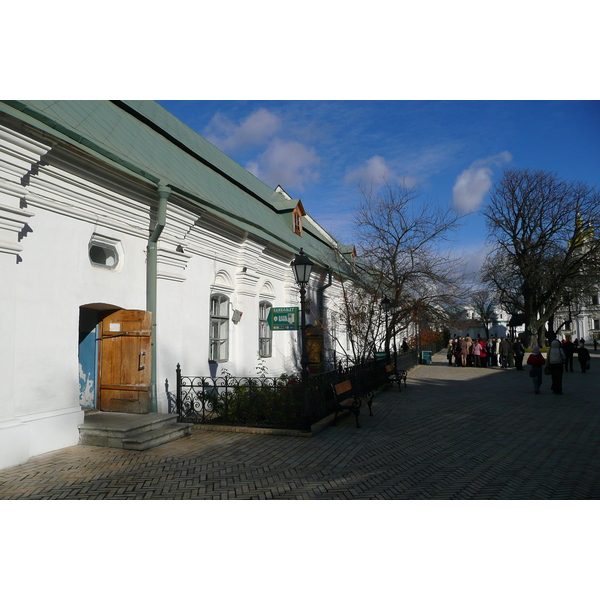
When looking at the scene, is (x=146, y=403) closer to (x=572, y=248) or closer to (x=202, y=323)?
(x=202, y=323)

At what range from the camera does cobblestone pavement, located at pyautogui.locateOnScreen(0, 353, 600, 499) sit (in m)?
5.19

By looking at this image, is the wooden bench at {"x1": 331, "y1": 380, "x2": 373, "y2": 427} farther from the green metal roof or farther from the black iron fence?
the green metal roof

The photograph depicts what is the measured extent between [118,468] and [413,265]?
37.7 ft

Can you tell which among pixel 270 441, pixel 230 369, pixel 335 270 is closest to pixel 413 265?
pixel 335 270

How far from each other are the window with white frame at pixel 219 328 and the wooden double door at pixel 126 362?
2991 millimetres

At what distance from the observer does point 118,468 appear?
6.00 meters

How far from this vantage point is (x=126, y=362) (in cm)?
830

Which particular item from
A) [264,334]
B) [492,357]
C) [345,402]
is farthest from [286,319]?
[492,357]

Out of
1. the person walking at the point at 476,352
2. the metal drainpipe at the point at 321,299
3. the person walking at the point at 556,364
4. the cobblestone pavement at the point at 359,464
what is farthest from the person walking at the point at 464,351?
the cobblestone pavement at the point at 359,464

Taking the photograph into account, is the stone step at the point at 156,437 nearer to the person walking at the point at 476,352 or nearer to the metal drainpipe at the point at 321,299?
the metal drainpipe at the point at 321,299

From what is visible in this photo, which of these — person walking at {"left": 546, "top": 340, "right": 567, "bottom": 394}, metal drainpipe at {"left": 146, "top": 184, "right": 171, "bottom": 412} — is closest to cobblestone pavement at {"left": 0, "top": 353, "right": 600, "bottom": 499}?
metal drainpipe at {"left": 146, "top": 184, "right": 171, "bottom": 412}

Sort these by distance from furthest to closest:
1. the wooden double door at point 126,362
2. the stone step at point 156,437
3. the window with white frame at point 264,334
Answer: the window with white frame at point 264,334
the wooden double door at point 126,362
the stone step at point 156,437

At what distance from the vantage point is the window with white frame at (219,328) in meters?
11.4

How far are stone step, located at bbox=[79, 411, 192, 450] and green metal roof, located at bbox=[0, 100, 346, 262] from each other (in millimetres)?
4145
